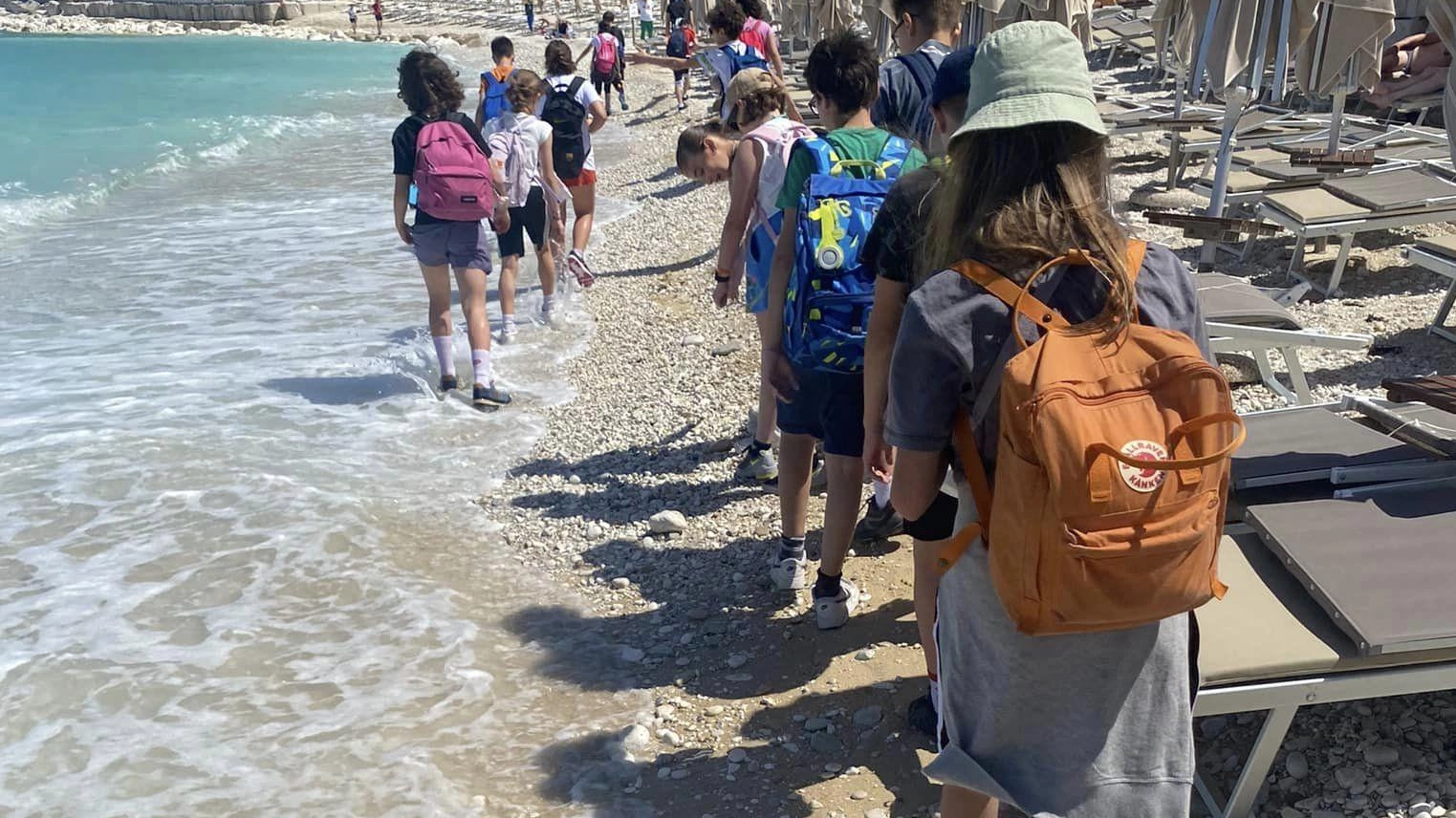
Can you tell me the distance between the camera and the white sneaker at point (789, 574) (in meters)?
4.22

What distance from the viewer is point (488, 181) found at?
656cm

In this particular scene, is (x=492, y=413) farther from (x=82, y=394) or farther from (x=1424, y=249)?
(x=1424, y=249)

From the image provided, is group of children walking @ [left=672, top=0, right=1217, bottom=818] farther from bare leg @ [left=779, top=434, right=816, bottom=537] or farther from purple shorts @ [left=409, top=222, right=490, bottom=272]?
purple shorts @ [left=409, top=222, right=490, bottom=272]

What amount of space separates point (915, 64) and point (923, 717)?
2395 millimetres

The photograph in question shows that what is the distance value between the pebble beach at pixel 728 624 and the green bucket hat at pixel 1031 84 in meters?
0.27

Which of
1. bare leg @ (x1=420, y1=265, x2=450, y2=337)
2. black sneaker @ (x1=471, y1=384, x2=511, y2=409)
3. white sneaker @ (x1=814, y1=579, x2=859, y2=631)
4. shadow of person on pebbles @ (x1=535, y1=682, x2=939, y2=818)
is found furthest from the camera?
black sneaker @ (x1=471, y1=384, x2=511, y2=409)

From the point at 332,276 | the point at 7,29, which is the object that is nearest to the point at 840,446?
the point at 332,276

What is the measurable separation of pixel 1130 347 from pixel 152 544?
5042 millimetres

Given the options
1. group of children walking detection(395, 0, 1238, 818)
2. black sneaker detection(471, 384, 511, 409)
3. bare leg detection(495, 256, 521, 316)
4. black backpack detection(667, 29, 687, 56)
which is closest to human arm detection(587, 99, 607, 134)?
bare leg detection(495, 256, 521, 316)

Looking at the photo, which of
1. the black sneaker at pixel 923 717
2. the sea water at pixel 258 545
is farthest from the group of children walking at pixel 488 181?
the black sneaker at pixel 923 717

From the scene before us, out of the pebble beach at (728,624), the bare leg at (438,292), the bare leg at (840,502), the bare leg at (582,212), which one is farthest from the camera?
the bare leg at (582,212)

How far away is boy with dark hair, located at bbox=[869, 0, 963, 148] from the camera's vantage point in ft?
13.9

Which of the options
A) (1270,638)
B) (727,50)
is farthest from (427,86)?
(1270,638)

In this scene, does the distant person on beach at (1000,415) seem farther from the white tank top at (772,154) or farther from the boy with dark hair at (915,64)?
the boy with dark hair at (915,64)
